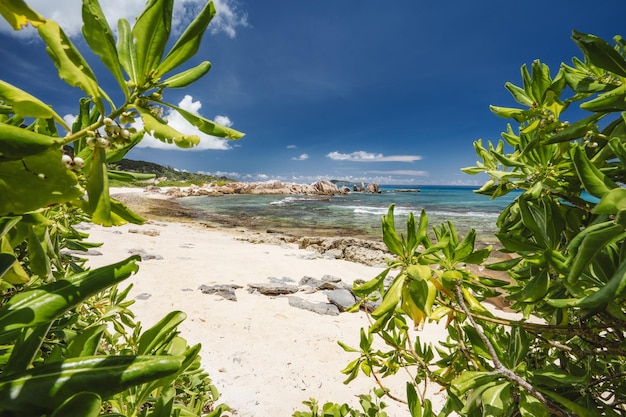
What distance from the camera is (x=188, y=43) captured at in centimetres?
66

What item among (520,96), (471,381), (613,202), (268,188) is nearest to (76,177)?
(613,202)

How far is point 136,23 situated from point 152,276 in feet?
23.6

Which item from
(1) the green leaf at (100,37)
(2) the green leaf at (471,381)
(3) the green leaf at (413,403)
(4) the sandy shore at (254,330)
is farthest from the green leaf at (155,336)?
(4) the sandy shore at (254,330)

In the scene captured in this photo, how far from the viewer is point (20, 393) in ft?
1.52

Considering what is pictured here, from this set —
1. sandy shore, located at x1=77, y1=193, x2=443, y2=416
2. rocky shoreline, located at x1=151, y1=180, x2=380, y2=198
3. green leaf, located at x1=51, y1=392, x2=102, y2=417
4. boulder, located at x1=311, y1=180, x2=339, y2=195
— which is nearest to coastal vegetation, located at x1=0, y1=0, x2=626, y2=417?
green leaf, located at x1=51, y1=392, x2=102, y2=417

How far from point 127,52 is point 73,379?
0.67 m

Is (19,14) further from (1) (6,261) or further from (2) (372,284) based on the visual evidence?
(2) (372,284)

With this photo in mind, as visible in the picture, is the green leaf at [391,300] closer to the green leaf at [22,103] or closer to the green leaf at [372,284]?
the green leaf at [372,284]

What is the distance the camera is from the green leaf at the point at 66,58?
0.50 meters

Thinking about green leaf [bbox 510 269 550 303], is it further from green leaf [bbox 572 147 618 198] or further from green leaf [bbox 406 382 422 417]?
green leaf [bbox 406 382 422 417]

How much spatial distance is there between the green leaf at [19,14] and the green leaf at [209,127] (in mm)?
238

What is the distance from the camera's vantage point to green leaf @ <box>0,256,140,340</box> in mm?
523

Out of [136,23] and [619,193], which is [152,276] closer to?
[136,23]

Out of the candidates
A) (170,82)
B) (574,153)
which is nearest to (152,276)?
(170,82)
